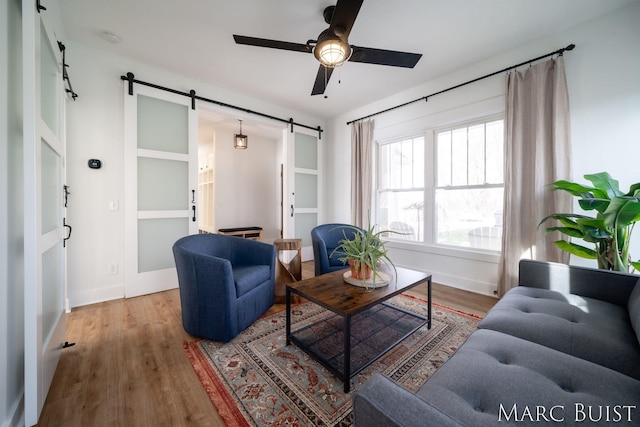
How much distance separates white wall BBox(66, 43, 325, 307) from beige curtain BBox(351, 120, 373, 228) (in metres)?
3.09

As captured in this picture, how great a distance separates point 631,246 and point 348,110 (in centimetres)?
391

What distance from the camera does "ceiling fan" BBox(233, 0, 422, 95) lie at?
167 centimetres

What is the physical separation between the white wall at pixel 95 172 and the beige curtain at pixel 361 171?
309 centimetres

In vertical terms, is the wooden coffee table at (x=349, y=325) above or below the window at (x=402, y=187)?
below

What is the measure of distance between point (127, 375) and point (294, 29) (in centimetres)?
314

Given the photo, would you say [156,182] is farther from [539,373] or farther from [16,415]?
[539,373]

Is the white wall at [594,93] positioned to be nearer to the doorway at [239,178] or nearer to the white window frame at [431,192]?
the white window frame at [431,192]

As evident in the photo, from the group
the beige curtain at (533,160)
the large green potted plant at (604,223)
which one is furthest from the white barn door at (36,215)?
the beige curtain at (533,160)

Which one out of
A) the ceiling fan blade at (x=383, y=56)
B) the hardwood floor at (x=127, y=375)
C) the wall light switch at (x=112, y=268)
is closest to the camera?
the hardwood floor at (x=127, y=375)

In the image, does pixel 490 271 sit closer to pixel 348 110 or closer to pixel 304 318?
pixel 304 318

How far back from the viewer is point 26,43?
3.83 feet

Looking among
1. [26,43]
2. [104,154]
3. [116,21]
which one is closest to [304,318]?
[26,43]

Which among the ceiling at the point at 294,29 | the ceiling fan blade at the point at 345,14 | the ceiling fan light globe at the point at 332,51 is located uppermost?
the ceiling at the point at 294,29

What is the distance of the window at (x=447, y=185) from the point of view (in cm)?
300
